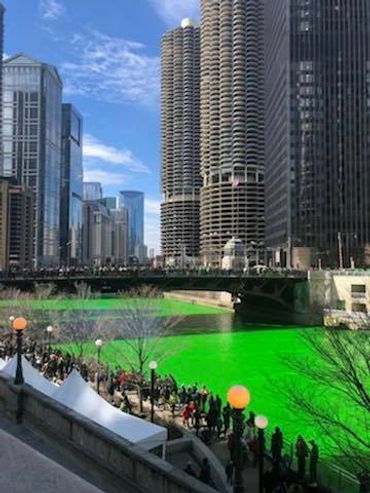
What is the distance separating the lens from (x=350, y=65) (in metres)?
136

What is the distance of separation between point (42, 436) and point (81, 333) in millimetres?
29759

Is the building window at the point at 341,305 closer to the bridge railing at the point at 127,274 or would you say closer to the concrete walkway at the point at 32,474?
the bridge railing at the point at 127,274

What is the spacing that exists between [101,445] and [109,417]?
16.6 feet

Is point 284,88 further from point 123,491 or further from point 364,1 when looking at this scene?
point 123,491

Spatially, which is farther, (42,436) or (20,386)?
(20,386)

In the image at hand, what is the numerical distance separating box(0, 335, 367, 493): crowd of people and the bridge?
25.2 meters

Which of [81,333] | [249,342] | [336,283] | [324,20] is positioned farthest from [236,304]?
[324,20]

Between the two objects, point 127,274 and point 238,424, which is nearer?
point 238,424

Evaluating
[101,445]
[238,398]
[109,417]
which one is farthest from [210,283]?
[238,398]

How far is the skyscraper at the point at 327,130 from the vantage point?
133m

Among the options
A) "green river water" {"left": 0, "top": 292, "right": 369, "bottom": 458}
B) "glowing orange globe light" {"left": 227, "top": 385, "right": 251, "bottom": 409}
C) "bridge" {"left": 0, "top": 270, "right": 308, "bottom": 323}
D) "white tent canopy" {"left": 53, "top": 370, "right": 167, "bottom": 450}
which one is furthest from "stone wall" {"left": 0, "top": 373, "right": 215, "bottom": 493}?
"bridge" {"left": 0, "top": 270, "right": 308, "bottom": 323}

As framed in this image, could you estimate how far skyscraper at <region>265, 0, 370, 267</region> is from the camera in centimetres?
13300

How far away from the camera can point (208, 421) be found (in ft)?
69.8

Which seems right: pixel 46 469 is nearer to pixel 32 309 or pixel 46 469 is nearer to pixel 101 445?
pixel 101 445
